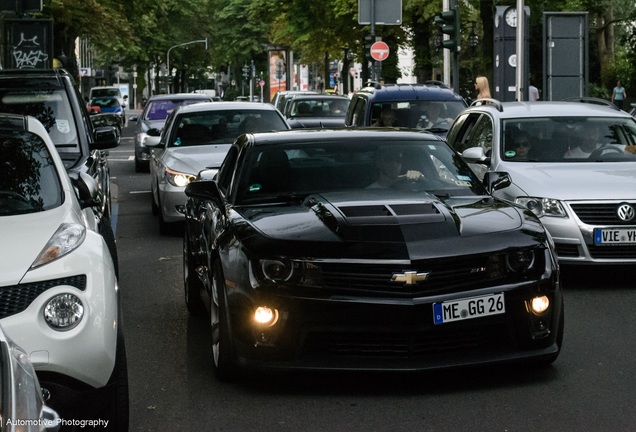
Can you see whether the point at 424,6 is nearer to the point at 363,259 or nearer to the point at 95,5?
the point at 95,5

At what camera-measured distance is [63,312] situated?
5379mm

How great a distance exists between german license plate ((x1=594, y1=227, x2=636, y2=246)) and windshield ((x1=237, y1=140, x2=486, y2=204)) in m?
2.50

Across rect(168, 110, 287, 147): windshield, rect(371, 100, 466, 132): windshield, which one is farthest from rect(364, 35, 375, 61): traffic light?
rect(168, 110, 287, 147): windshield

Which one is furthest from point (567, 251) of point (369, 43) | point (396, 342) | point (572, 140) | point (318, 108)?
point (369, 43)

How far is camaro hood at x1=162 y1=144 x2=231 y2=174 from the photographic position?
14.9 metres

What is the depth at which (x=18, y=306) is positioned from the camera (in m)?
5.31

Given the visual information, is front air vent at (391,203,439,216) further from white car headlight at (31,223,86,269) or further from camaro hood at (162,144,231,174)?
camaro hood at (162,144,231,174)

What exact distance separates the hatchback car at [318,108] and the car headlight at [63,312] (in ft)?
77.5

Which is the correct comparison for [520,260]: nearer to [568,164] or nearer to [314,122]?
[568,164]

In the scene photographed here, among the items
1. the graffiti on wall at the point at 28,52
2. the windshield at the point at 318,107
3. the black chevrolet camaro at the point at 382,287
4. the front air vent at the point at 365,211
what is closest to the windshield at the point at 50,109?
the black chevrolet camaro at the point at 382,287

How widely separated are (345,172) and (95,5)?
45.2 m

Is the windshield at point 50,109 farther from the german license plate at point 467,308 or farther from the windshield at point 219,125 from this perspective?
the german license plate at point 467,308

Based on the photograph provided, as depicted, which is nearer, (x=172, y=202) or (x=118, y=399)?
(x=118, y=399)

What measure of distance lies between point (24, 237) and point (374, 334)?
1.80 metres
